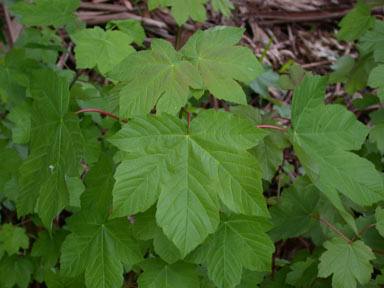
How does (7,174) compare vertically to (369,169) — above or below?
below

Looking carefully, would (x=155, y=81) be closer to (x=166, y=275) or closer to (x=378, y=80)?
(x=166, y=275)

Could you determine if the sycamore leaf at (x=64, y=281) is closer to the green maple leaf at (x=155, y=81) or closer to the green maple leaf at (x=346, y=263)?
the green maple leaf at (x=155, y=81)

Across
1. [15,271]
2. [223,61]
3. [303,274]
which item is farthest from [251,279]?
[15,271]

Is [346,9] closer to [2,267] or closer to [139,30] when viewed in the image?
[139,30]

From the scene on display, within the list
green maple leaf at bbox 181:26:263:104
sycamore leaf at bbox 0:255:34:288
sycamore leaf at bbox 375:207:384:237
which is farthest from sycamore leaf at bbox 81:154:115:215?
sycamore leaf at bbox 0:255:34:288

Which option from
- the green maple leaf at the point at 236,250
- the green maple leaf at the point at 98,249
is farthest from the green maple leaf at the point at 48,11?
the green maple leaf at the point at 236,250

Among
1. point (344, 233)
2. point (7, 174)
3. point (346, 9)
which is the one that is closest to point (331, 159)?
point (344, 233)
